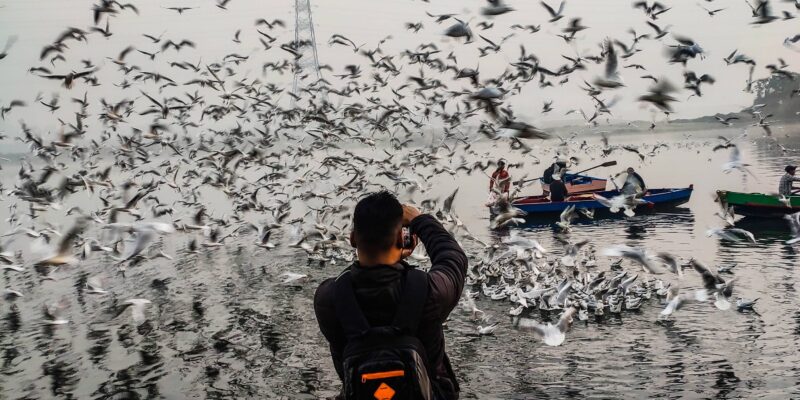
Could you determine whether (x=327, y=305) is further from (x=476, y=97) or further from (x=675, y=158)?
(x=675, y=158)

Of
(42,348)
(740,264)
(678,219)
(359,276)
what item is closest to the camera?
(359,276)

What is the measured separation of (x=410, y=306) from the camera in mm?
3100

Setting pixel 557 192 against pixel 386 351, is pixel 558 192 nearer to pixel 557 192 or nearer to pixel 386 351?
pixel 557 192

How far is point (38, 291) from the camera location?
2088cm

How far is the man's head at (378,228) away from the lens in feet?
10.6

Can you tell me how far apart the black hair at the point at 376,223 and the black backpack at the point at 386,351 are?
0.79 feet

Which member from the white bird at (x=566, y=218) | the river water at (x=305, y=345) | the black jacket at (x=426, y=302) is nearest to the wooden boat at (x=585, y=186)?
the river water at (x=305, y=345)

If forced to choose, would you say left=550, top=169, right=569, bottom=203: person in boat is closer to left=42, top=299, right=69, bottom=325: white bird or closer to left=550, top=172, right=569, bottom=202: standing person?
left=550, top=172, right=569, bottom=202: standing person

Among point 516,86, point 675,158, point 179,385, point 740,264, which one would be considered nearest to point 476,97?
point 516,86

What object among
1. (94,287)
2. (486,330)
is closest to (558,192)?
(486,330)

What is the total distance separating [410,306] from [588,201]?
25997 mm

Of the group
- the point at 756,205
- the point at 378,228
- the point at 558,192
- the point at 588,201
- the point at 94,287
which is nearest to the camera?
the point at 378,228

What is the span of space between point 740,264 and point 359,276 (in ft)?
61.1

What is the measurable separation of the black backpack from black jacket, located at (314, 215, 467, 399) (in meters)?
0.06
